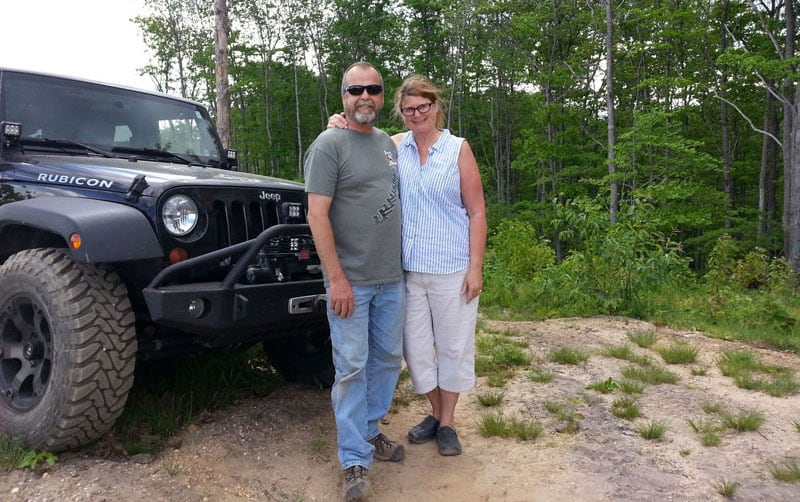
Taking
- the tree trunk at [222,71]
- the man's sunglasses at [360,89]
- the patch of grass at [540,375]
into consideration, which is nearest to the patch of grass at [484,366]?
the patch of grass at [540,375]

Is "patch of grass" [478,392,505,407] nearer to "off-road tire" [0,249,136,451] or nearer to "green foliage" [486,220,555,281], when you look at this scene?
"off-road tire" [0,249,136,451]

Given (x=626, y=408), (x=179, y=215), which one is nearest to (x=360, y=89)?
(x=179, y=215)

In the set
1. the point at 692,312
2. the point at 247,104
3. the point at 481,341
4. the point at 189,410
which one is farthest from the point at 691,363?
the point at 247,104

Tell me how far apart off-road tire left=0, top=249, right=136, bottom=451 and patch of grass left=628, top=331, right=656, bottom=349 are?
4166mm

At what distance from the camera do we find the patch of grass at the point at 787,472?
2.66m

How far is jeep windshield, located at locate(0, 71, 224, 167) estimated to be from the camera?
135 inches

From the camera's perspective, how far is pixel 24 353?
2.88 metres

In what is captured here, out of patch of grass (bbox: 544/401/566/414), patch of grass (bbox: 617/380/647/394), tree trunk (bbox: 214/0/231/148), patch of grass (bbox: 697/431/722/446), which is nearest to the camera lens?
patch of grass (bbox: 697/431/722/446)

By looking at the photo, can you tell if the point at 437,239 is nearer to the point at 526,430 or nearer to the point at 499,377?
the point at 526,430

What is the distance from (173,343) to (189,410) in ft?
1.93

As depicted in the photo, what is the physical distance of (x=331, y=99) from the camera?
1173 inches

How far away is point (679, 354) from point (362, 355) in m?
3.18

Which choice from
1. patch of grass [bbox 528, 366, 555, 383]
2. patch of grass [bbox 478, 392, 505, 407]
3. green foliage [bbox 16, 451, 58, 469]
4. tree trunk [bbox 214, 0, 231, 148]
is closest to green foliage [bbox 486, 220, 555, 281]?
patch of grass [bbox 528, 366, 555, 383]

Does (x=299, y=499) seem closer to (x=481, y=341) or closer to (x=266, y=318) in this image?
(x=266, y=318)
